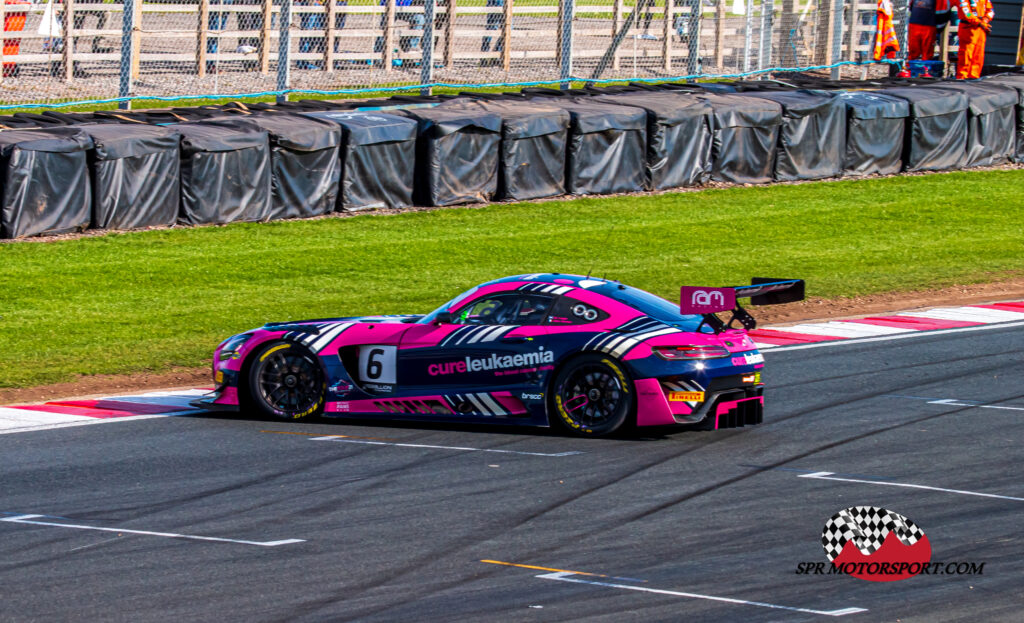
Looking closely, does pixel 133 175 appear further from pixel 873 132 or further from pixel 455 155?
pixel 873 132

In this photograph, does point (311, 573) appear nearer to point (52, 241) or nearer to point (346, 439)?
point (346, 439)

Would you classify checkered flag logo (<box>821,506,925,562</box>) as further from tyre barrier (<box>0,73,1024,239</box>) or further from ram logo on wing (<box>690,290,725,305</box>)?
tyre barrier (<box>0,73,1024,239</box>)

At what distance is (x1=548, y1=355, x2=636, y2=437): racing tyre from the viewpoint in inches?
437

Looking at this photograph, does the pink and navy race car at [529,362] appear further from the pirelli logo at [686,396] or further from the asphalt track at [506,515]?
the asphalt track at [506,515]

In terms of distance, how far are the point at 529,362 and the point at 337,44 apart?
1510cm

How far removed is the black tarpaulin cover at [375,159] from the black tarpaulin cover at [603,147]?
9.02 feet

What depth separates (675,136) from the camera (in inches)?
946

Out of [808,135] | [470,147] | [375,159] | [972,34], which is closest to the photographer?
[375,159]

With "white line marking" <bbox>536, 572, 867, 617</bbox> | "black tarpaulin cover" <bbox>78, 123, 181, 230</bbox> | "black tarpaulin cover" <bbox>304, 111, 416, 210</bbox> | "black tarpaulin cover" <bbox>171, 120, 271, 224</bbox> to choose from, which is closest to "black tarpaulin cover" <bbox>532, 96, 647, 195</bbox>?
"black tarpaulin cover" <bbox>304, 111, 416, 210</bbox>

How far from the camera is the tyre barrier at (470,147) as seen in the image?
1953 cm

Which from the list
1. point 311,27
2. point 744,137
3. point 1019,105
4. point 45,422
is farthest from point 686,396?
point 1019,105

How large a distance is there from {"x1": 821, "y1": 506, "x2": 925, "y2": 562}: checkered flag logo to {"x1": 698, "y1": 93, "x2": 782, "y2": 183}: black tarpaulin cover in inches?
621

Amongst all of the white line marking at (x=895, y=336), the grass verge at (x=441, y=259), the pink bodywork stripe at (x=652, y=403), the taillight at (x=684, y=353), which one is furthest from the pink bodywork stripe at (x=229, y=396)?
the white line marking at (x=895, y=336)

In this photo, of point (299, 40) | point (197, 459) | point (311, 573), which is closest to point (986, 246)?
point (299, 40)
